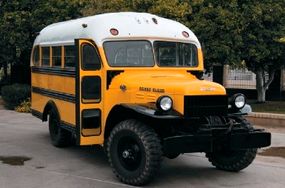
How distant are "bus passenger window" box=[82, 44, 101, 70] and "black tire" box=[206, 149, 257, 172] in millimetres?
2440

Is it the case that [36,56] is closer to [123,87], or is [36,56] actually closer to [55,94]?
[55,94]

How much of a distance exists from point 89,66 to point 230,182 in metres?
2.99

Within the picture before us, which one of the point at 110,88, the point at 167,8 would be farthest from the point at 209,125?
the point at 167,8

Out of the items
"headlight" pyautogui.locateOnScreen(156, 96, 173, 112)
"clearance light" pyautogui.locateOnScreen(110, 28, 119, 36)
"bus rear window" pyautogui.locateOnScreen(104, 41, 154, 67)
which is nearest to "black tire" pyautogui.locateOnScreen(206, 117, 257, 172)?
"headlight" pyautogui.locateOnScreen(156, 96, 173, 112)

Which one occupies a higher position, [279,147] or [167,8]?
[167,8]

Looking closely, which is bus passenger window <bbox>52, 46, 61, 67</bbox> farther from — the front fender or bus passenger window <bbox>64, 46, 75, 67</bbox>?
the front fender

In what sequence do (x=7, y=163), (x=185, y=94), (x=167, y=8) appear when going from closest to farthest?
1. (x=185, y=94)
2. (x=7, y=163)
3. (x=167, y=8)

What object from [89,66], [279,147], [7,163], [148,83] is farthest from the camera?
[279,147]

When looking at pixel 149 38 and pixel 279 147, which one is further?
pixel 279 147

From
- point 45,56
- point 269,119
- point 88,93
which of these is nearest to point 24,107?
point 45,56

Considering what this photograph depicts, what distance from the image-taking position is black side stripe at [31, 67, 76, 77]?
9.14 metres

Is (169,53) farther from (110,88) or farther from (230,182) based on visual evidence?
(230,182)

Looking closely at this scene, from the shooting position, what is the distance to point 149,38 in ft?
28.8

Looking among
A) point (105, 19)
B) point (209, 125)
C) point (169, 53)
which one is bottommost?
point (209, 125)
